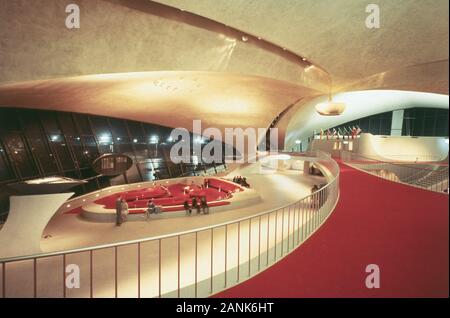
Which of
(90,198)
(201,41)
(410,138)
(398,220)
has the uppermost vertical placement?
(201,41)

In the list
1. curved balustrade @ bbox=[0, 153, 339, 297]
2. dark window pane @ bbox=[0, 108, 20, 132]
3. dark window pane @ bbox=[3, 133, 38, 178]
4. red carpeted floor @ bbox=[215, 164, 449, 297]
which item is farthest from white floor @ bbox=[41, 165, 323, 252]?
red carpeted floor @ bbox=[215, 164, 449, 297]

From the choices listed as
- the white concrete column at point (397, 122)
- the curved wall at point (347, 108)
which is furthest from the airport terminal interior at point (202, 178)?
the curved wall at point (347, 108)

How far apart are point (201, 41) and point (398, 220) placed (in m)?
8.26

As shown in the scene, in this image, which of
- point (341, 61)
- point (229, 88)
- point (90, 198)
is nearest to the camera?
point (341, 61)

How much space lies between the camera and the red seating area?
1046 cm

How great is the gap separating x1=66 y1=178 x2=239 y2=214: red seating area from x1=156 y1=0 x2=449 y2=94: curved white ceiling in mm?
6481

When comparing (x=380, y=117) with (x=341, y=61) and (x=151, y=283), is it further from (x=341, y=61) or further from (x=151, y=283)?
(x=151, y=283)

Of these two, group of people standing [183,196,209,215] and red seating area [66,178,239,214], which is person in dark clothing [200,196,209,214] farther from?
red seating area [66,178,239,214]

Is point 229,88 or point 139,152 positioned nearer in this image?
point 229,88

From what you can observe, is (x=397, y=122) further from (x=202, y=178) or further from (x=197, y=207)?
(x=197, y=207)

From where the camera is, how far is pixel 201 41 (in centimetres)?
923
